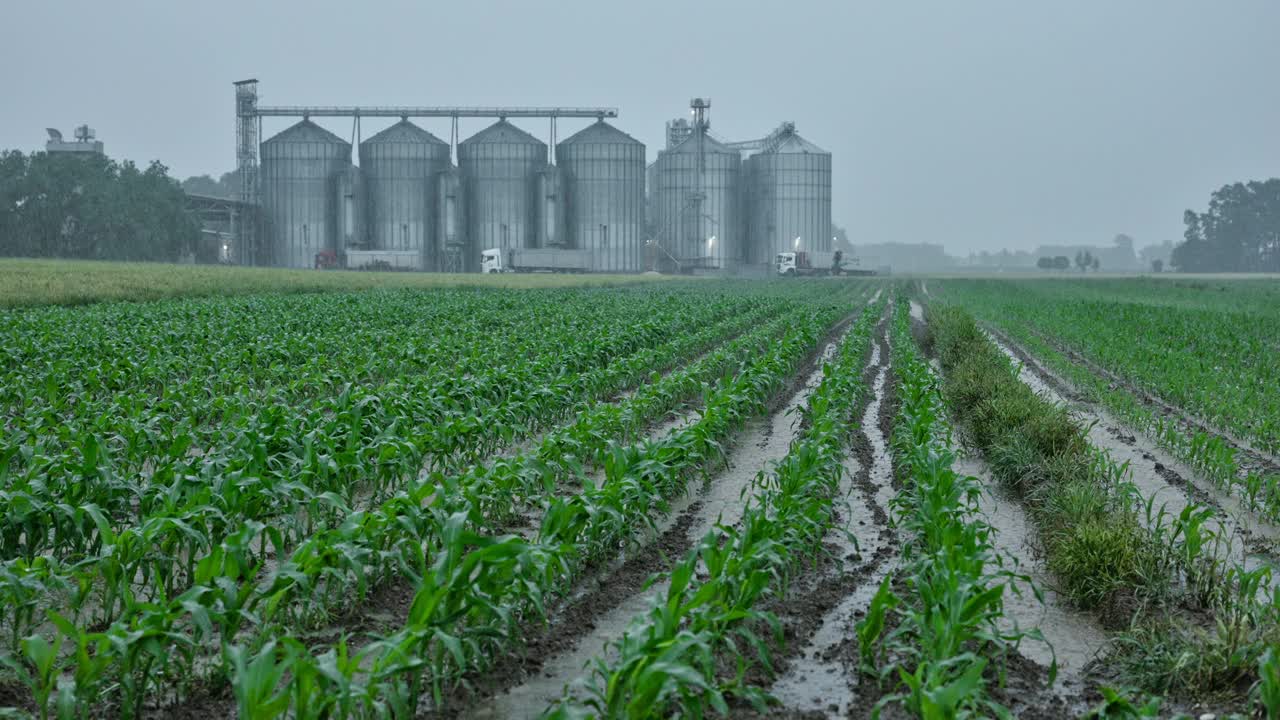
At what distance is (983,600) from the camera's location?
5.23 metres

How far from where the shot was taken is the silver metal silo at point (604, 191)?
7500 cm

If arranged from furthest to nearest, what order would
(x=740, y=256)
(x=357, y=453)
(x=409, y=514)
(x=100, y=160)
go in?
(x=740, y=256) < (x=100, y=160) < (x=357, y=453) < (x=409, y=514)

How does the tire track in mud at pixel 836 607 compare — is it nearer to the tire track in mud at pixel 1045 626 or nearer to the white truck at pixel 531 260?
the tire track in mud at pixel 1045 626

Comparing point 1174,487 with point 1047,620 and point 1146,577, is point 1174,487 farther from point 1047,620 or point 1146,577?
point 1047,620

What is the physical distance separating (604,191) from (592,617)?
69.9 meters

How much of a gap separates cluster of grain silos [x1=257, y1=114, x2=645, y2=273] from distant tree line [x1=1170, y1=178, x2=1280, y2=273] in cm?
8072

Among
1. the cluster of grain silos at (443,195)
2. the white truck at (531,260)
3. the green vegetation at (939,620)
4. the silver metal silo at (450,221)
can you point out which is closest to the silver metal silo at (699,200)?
the cluster of grain silos at (443,195)

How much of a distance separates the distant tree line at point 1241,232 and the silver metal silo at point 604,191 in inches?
3170

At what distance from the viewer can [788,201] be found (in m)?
81.1

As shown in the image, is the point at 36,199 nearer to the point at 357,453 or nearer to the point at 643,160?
the point at 643,160

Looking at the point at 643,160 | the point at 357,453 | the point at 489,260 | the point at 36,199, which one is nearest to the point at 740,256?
the point at 643,160

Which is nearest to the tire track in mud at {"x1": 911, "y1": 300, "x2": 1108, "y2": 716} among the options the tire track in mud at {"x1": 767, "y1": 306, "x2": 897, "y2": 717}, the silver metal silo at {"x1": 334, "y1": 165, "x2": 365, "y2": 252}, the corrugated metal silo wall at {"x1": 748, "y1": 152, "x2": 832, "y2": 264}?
the tire track in mud at {"x1": 767, "y1": 306, "x2": 897, "y2": 717}

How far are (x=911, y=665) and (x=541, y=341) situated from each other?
14965 millimetres

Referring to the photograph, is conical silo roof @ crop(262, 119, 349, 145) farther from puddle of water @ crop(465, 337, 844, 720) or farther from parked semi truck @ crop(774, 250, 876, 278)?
puddle of water @ crop(465, 337, 844, 720)
